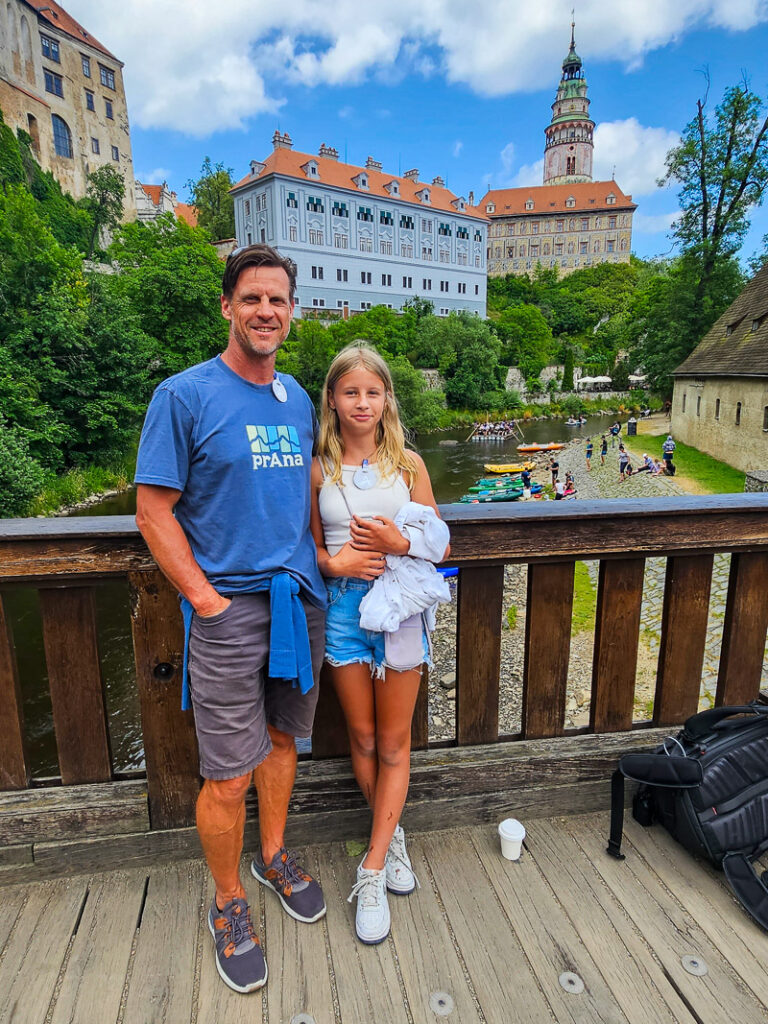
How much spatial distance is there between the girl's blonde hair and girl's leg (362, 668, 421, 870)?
0.51 metres

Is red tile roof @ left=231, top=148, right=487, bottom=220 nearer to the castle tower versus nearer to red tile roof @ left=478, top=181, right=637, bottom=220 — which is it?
red tile roof @ left=478, top=181, right=637, bottom=220

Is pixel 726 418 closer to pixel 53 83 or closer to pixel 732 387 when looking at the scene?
pixel 732 387

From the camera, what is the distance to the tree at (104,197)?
39344 millimetres

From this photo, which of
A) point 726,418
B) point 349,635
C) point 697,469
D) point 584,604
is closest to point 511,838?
point 349,635

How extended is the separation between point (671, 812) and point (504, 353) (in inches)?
1929

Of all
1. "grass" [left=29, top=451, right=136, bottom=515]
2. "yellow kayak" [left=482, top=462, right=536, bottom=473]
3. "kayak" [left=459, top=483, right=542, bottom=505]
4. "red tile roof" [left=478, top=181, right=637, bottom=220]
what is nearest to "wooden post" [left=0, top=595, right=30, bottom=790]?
"grass" [left=29, top=451, right=136, bottom=515]

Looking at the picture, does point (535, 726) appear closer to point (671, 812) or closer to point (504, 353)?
point (671, 812)

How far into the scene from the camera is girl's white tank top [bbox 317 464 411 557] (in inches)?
59.4

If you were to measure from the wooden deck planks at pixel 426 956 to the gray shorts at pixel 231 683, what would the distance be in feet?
1.81

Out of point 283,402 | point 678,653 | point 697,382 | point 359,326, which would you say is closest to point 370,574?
point 283,402

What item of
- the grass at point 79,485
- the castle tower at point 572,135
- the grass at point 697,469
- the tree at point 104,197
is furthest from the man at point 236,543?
the castle tower at point 572,135

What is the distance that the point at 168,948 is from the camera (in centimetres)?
144

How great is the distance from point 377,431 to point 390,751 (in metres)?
0.84

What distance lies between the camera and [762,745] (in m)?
1.65
